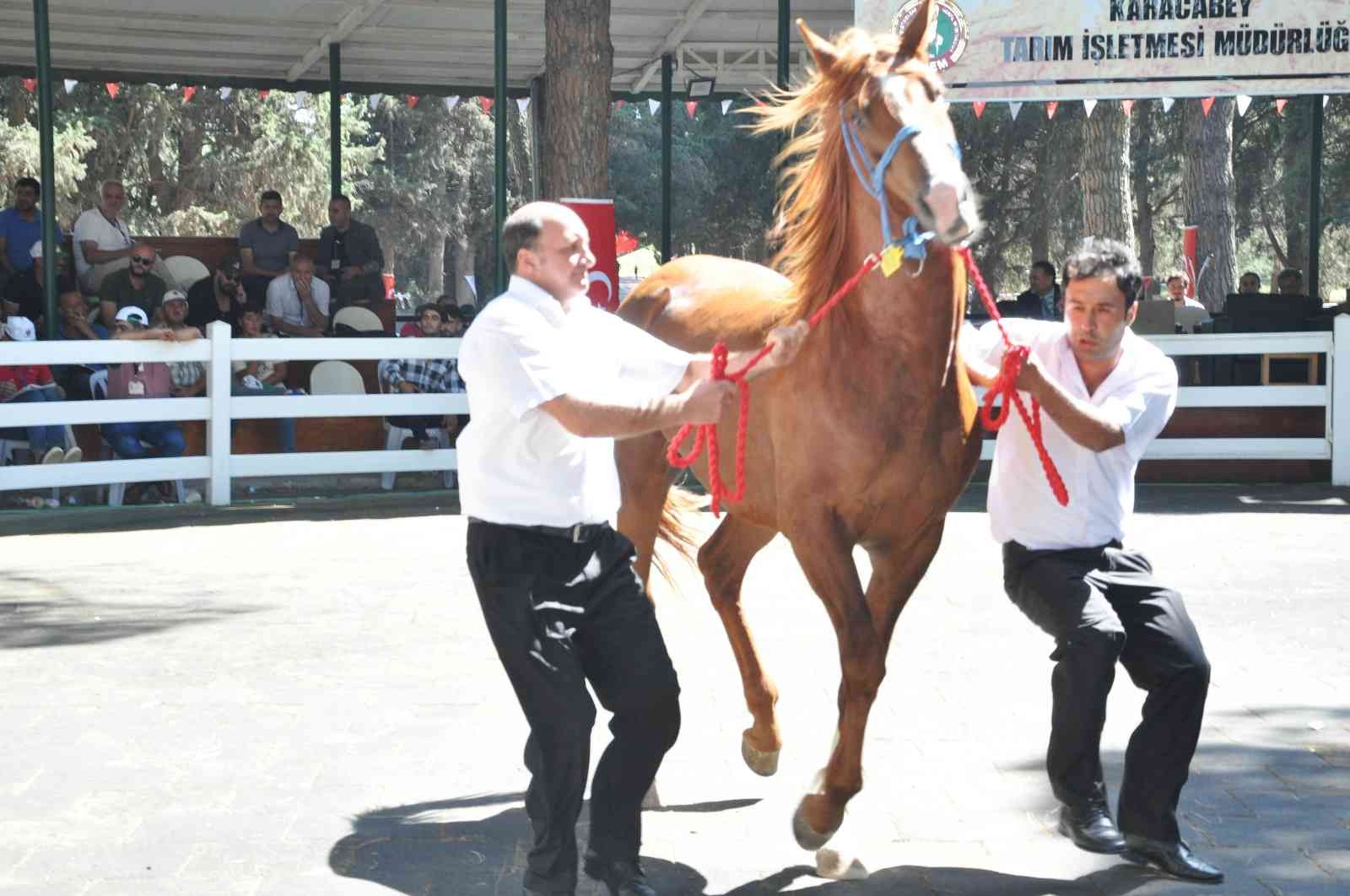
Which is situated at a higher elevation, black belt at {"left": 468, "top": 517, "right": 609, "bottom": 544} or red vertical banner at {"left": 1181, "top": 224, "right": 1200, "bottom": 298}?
red vertical banner at {"left": 1181, "top": 224, "right": 1200, "bottom": 298}

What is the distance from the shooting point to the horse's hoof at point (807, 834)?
4457 millimetres

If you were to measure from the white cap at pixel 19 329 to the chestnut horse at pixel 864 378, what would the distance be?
8.64 meters

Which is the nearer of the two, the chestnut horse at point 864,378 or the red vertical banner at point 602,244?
the chestnut horse at point 864,378

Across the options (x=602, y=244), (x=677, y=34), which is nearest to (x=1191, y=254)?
(x=677, y=34)

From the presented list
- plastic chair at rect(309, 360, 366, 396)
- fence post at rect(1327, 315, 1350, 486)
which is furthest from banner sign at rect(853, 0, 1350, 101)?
plastic chair at rect(309, 360, 366, 396)

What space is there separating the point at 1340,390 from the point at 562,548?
10457 mm

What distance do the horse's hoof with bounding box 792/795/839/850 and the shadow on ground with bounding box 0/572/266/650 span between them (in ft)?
13.5

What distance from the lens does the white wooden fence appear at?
1141 cm

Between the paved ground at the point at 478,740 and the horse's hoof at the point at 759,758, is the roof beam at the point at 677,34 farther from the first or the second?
the horse's hoof at the point at 759,758

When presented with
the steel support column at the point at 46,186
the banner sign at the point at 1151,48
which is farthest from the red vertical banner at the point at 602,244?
the steel support column at the point at 46,186

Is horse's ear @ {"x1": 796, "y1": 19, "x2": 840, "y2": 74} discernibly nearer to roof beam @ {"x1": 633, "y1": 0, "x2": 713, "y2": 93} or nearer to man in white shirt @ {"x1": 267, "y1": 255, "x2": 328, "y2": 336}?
man in white shirt @ {"x1": 267, "y1": 255, "x2": 328, "y2": 336}

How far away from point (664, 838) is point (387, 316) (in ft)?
35.8

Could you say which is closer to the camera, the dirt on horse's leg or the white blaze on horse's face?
the white blaze on horse's face

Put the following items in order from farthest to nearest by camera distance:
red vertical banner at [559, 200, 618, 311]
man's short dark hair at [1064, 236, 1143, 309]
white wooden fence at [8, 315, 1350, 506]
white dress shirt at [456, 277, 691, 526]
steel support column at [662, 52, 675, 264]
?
steel support column at [662, 52, 675, 264] → red vertical banner at [559, 200, 618, 311] → white wooden fence at [8, 315, 1350, 506] → man's short dark hair at [1064, 236, 1143, 309] → white dress shirt at [456, 277, 691, 526]
